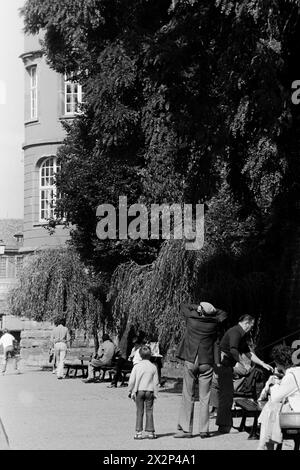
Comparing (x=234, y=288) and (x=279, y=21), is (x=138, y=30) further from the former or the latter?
(x=234, y=288)

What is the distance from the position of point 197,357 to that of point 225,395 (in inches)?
37.9

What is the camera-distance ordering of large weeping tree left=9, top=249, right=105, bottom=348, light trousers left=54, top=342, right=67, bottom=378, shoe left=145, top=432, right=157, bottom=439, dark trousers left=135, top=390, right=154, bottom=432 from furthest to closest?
large weeping tree left=9, top=249, right=105, bottom=348 → light trousers left=54, top=342, right=67, bottom=378 → dark trousers left=135, top=390, right=154, bottom=432 → shoe left=145, top=432, right=157, bottom=439

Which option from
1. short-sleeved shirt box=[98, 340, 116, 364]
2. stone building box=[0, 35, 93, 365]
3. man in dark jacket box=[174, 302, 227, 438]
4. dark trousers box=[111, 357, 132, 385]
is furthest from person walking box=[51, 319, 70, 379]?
man in dark jacket box=[174, 302, 227, 438]

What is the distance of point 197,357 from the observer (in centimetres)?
1577

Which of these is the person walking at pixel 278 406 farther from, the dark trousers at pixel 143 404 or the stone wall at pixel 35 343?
the stone wall at pixel 35 343

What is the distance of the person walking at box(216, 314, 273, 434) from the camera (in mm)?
16172

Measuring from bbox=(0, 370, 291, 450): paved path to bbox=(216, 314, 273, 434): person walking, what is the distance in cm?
26

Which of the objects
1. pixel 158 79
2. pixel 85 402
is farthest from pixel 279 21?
pixel 85 402

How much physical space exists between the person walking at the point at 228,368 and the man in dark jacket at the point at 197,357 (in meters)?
0.40

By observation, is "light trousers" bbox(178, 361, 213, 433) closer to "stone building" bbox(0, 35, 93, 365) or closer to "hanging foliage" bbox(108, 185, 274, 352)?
"hanging foliage" bbox(108, 185, 274, 352)

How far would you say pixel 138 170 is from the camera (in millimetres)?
30750

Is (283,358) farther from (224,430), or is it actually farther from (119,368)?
(119,368)

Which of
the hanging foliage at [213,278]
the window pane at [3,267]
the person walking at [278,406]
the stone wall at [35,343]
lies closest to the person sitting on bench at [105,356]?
the hanging foliage at [213,278]

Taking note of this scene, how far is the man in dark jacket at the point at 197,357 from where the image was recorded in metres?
15.6
